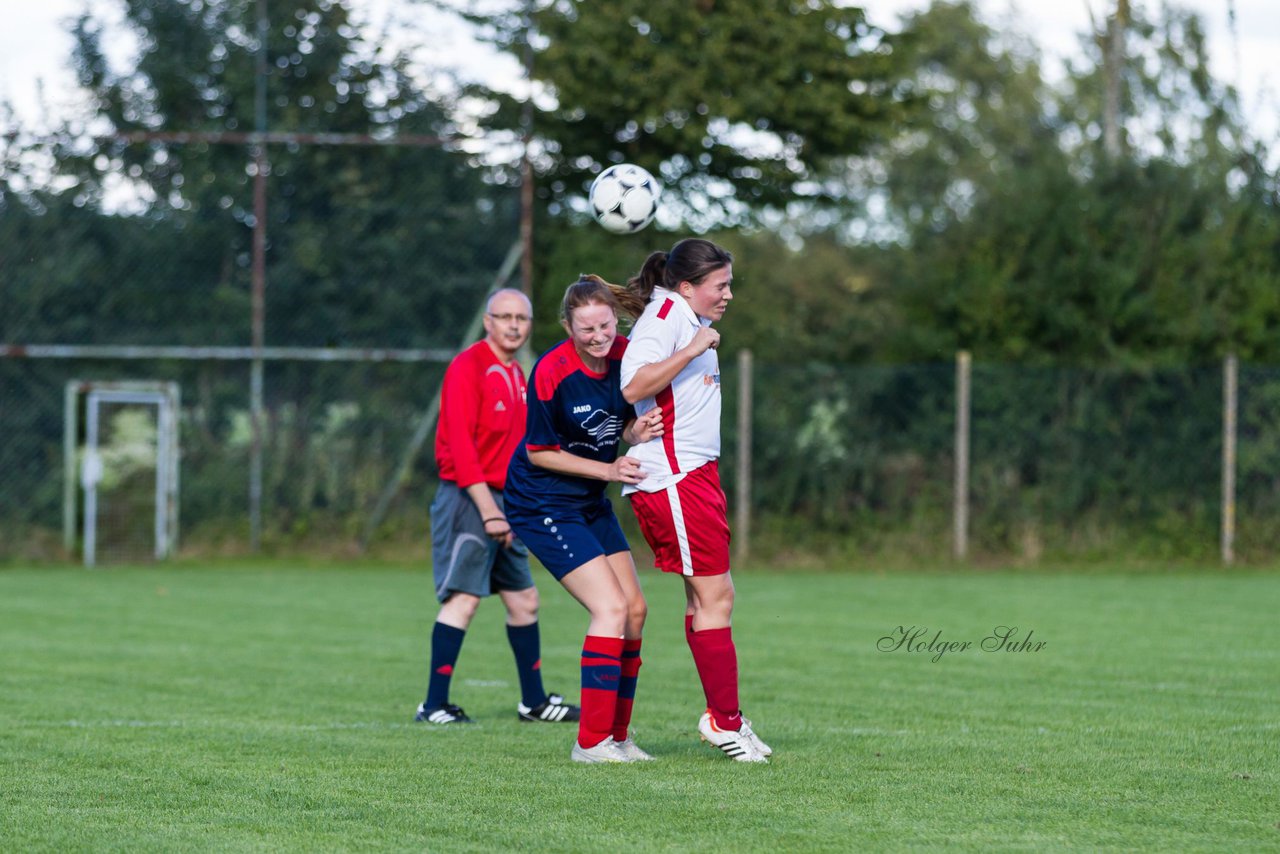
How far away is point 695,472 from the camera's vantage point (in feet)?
19.1

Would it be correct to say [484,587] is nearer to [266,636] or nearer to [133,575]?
[266,636]

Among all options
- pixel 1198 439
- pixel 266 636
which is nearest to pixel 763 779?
pixel 266 636

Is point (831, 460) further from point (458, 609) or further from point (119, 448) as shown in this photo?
point (458, 609)

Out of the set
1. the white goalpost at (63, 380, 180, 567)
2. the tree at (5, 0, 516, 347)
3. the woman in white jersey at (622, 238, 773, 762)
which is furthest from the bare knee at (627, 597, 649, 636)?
the white goalpost at (63, 380, 180, 567)

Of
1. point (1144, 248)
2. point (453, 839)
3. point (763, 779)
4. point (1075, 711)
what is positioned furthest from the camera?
point (1144, 248)

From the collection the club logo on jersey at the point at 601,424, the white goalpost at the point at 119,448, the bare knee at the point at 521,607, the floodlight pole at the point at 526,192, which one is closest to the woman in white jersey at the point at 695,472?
the club logo on jersey at the point at 601,424

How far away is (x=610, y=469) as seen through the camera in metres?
5.84

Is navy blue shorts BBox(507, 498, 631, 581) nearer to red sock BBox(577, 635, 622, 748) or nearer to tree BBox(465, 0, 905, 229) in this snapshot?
red sock BBox(577, 635, 622, 748)

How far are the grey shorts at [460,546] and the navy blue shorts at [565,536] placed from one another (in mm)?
1204

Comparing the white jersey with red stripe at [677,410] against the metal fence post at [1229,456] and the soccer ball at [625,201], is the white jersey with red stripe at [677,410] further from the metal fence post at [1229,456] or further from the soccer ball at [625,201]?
the metal fence post at [1229,456]

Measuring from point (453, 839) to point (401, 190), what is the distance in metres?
14.0

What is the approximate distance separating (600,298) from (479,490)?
1.61m

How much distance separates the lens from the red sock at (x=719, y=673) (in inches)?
229

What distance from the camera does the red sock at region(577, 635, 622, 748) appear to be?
229 inches
